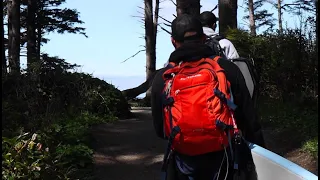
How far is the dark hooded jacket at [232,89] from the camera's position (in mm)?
2900

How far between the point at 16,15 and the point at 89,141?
46.2 ft

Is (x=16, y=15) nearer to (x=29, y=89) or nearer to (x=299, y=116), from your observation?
(x=29, y=89)

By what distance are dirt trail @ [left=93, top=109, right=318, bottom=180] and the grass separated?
253mm

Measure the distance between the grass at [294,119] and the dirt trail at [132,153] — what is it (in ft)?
0.83

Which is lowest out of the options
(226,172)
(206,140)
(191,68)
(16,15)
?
(226,172)

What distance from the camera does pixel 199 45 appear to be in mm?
2971

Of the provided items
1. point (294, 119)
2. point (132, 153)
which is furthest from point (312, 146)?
point (132, 153)

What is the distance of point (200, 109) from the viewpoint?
9.09 feet

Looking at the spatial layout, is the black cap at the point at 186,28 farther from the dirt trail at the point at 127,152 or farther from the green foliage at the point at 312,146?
the green foliage at the point at 312,146

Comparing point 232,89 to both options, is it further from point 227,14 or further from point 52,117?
point 227,14

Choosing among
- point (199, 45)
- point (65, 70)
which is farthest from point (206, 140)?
point (65, 70)

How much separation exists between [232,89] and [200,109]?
27 cm

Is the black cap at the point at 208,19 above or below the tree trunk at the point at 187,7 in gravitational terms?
below

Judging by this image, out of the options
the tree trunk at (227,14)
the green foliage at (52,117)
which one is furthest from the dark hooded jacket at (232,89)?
the tree trunk at (227,14)
